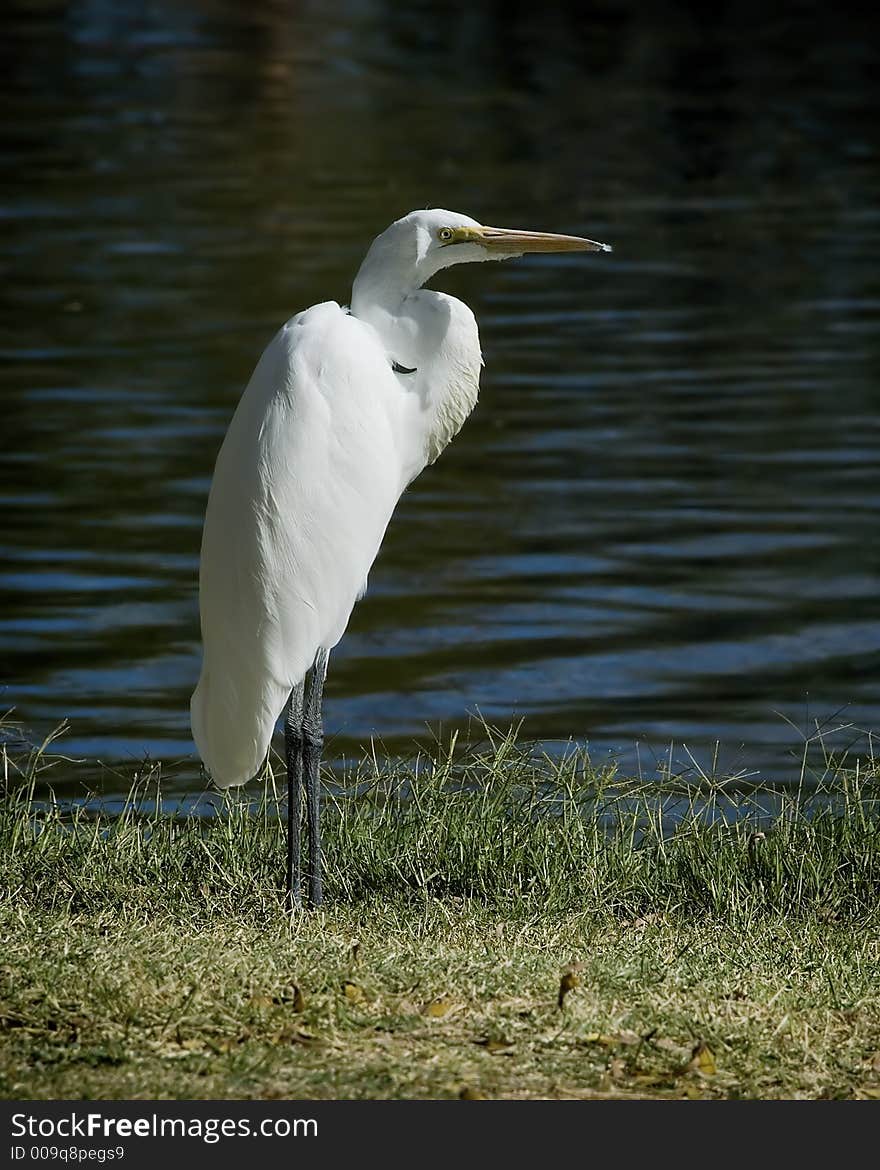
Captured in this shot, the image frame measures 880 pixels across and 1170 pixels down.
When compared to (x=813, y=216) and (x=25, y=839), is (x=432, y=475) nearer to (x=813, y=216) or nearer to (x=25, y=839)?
(x=25, y=839)

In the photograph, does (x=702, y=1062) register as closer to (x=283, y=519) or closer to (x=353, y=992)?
(x=353, y=992)

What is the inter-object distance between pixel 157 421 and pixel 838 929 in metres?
7.81

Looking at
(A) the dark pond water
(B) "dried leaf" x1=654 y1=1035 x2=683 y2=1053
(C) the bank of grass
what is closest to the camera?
(C) the bank of grass

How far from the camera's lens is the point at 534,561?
33.3 feet

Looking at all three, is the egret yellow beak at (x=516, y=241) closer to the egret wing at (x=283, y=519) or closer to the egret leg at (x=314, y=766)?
the egret wing at (x=283, y=519)

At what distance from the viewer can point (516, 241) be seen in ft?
19.2

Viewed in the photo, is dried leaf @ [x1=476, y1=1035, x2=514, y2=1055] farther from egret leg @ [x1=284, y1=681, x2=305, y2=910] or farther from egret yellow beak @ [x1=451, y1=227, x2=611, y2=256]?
egret yellow beak @ [x1=451, y1=227, x2=611, y2=256]

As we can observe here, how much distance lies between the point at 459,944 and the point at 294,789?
2.81 ft

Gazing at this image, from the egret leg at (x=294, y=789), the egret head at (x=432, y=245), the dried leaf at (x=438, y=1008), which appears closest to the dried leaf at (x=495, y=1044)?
the dried leaf at (x=438, y=1008)

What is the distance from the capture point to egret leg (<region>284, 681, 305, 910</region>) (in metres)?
5.57

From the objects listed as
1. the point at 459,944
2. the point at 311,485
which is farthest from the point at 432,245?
the point at 459,944

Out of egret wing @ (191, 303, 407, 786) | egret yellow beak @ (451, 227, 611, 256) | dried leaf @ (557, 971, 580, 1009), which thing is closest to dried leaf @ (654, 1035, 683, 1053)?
dried leaf @ (557, 971, 580, 1009)

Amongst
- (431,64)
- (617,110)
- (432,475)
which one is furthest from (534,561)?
(431,64)

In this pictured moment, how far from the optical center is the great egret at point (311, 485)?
557 centimetres
